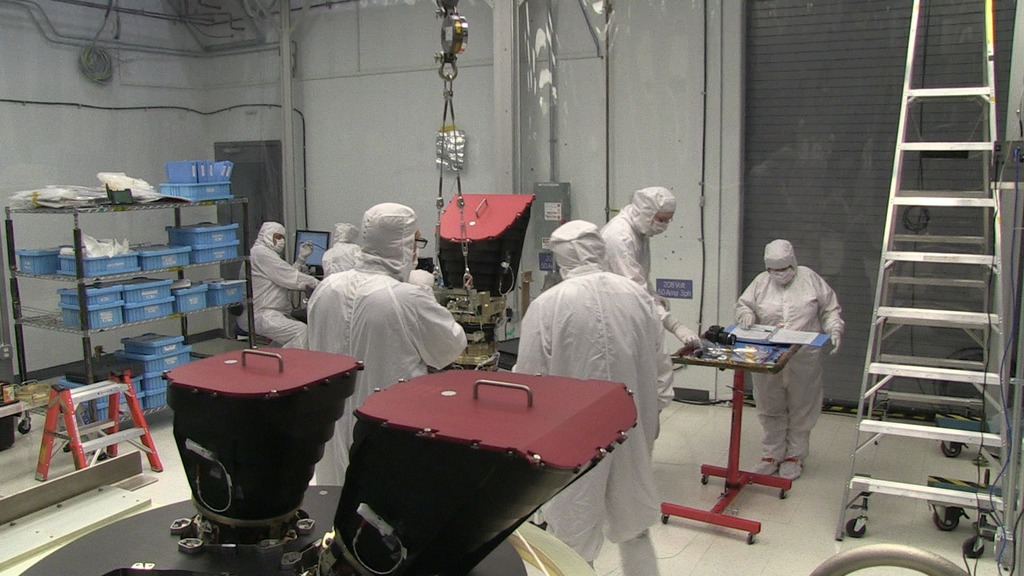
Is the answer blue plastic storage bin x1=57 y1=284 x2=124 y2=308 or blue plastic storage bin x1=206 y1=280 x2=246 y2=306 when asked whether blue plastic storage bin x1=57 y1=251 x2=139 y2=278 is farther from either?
blue plastic storage bin x1=206 y1=280 x2=246 y2=306

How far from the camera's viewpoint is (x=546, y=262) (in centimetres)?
640

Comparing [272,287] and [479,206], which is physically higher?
[479,206]

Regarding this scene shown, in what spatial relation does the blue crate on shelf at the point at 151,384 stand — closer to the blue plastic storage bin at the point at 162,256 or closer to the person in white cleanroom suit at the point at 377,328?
the blue plastic storage bin at the point at 162,256

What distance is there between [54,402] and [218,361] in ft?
12.0

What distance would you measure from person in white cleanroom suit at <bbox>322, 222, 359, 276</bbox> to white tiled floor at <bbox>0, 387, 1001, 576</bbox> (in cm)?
166

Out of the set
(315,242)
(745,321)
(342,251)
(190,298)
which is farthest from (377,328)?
(315,242)

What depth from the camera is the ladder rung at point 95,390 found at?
465cm

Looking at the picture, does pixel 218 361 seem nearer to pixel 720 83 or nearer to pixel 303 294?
pixel 720 83

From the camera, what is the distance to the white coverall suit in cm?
670

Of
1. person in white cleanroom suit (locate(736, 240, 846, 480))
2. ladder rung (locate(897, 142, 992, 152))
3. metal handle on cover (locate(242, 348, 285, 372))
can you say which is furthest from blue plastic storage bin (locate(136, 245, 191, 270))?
ladder rung (locate(897, 142, 992, 152))

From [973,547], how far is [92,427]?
181 inches

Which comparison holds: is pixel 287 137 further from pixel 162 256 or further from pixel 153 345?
pixel 153 345

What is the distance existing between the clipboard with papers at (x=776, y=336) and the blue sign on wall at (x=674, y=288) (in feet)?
4.58

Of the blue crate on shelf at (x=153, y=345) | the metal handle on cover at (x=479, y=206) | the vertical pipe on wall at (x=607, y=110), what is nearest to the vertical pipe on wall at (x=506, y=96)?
the vertical pipe on wall at (x=607, y=110)
